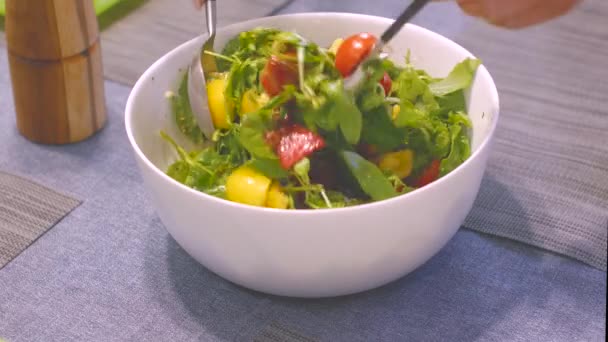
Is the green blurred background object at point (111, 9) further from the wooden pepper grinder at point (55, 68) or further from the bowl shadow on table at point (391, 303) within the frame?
the bowl shadow on table at point (391, 303)

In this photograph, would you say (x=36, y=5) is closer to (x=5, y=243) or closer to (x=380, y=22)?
(x=5, y=243)

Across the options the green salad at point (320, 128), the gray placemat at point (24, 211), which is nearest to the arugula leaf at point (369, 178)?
the green salad at point (320, 128)

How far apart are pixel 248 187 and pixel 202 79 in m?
0.20

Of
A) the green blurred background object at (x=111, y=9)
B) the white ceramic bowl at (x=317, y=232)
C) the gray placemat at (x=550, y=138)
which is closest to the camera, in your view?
the white ceramic bowl at (x=317, y=232)

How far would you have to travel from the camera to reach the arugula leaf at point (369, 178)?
2.13 feet

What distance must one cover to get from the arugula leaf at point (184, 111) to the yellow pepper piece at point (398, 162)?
0.24 m

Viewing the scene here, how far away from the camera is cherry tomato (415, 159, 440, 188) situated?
0.72 meters

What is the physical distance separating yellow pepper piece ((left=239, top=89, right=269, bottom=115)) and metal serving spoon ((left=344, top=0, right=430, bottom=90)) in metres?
0.09

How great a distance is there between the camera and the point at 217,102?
0.78 m

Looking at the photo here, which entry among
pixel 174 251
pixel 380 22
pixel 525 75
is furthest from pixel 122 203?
pixel 525 75

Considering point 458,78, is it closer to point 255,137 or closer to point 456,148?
point 456,148

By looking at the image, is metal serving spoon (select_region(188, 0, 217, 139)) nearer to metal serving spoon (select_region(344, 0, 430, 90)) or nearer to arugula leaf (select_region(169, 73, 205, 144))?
arugula leaf (select_region(169, 73, 205, 144))

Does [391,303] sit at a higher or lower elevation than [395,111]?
lower

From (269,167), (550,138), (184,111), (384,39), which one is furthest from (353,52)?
(550,138)
